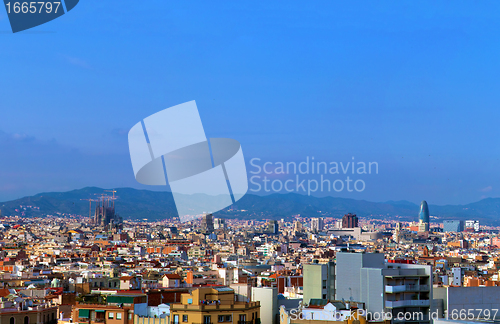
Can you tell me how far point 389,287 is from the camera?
13242 millimetres

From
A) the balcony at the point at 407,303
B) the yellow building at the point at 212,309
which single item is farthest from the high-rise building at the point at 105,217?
the balcony at the point at 407,303

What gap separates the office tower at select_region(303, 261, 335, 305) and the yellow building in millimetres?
2006

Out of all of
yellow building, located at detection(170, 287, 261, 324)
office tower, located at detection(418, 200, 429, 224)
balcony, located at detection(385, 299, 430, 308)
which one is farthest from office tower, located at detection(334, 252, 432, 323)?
office tower, located at detection(418, 200, 429, 224)

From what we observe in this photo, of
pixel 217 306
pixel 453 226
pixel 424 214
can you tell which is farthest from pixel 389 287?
pixel 453 226

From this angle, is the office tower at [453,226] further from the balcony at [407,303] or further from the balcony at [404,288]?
the balcony at [407,303]

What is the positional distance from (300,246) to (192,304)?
77246 millimetres

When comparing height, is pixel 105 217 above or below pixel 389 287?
above

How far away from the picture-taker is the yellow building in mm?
12773

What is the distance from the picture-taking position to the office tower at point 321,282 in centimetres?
1497

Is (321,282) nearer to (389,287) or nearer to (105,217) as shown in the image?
(389,287)

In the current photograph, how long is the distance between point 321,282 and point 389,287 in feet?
7.24

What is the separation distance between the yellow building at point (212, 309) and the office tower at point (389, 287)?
6.61ft

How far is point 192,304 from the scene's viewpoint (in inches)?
509

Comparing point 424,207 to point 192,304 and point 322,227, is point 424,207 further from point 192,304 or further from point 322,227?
point 192,304
